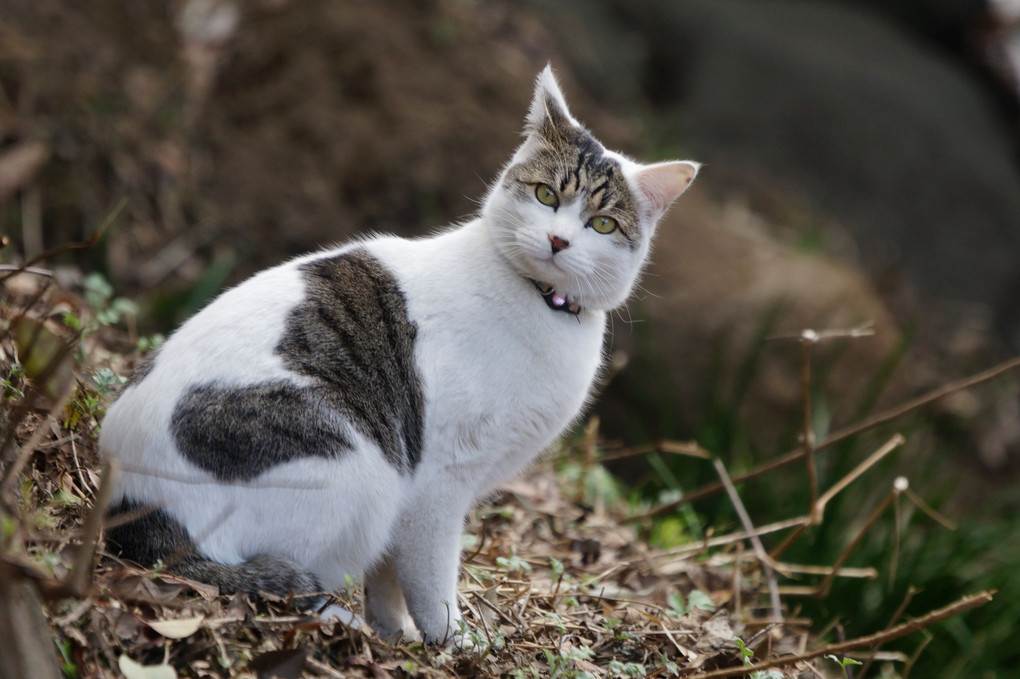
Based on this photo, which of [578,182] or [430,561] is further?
[578,182]

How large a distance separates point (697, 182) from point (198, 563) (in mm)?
5925

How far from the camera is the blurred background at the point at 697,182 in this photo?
430 cm

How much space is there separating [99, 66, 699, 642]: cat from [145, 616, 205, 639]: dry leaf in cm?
15

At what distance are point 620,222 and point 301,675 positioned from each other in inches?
55.5

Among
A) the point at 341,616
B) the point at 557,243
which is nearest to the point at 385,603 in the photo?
the point at 341,616

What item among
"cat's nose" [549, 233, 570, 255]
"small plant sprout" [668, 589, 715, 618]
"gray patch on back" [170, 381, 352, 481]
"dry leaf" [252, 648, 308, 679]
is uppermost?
"cat's nose" [549, 233, 570, 255]

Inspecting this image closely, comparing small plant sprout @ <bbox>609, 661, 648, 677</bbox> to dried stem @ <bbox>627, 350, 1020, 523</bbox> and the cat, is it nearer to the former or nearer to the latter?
the cat

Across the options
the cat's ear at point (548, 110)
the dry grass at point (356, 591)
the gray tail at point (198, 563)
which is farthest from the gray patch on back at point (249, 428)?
the cat's ear at point (548, 110)

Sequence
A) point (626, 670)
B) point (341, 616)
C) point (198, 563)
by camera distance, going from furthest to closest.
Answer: point (626, 670) → point (341, 616) → point (198, 563)

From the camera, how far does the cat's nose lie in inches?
89.7

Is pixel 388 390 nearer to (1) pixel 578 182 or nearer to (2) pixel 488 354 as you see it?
(2) pixel 488 354

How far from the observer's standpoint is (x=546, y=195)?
241 cm

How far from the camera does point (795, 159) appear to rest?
750 centimetres

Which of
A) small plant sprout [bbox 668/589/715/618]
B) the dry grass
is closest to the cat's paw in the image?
the dry grass
